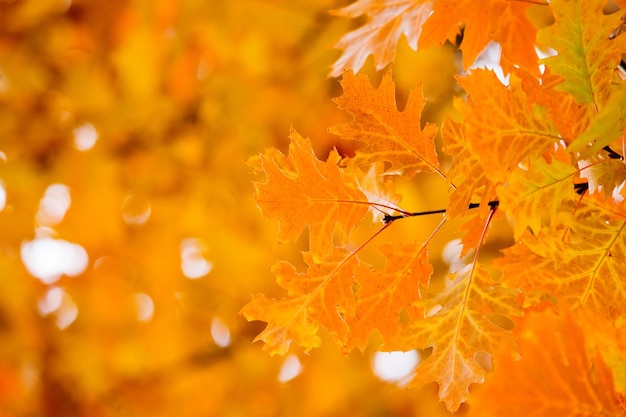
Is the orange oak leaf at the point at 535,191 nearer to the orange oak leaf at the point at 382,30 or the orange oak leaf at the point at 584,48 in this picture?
the orange oak leaf at the point at 584,48

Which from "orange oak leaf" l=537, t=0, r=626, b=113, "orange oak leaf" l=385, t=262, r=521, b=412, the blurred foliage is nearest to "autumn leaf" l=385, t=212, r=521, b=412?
"orange oak leaf" l=385, t=262, r=521, b=412

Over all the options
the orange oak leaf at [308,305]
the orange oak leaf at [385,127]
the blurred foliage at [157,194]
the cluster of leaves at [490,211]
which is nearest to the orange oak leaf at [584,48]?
the cluster of leaves at [490,211]

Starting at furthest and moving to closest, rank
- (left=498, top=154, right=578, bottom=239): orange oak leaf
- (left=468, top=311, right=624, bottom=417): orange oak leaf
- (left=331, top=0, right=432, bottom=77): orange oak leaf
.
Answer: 1. (left=331, top=0, right=432, bottom=77): orange oak leaf
2. (left=498, top=154, right=578, bottom=239): orange oak leaf
3. (left=468, top=311, right=624, bottom=417): orange oak leaf

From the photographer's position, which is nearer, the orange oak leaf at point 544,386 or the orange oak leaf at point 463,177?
the orange oak leaf at point 544,386

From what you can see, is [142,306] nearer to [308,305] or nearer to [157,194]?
[157,194]

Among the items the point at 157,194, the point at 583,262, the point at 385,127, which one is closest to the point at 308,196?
the point at 385,127

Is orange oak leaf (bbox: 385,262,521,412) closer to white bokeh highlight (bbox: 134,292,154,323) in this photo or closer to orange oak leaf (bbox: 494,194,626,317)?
orange oak leaf (bbox: 494,194,626,317)

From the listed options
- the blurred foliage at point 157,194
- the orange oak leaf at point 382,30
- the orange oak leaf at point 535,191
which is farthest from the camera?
the blurred foliage at point 157,194

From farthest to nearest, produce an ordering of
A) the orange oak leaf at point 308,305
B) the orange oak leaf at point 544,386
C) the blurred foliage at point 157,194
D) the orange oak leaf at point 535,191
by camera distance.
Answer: the blurred foliage at point 157,194
the orange oak leaf at point 308,305
the orange oak leaf at point 535,191
the orange oak leaf at point 544,386
